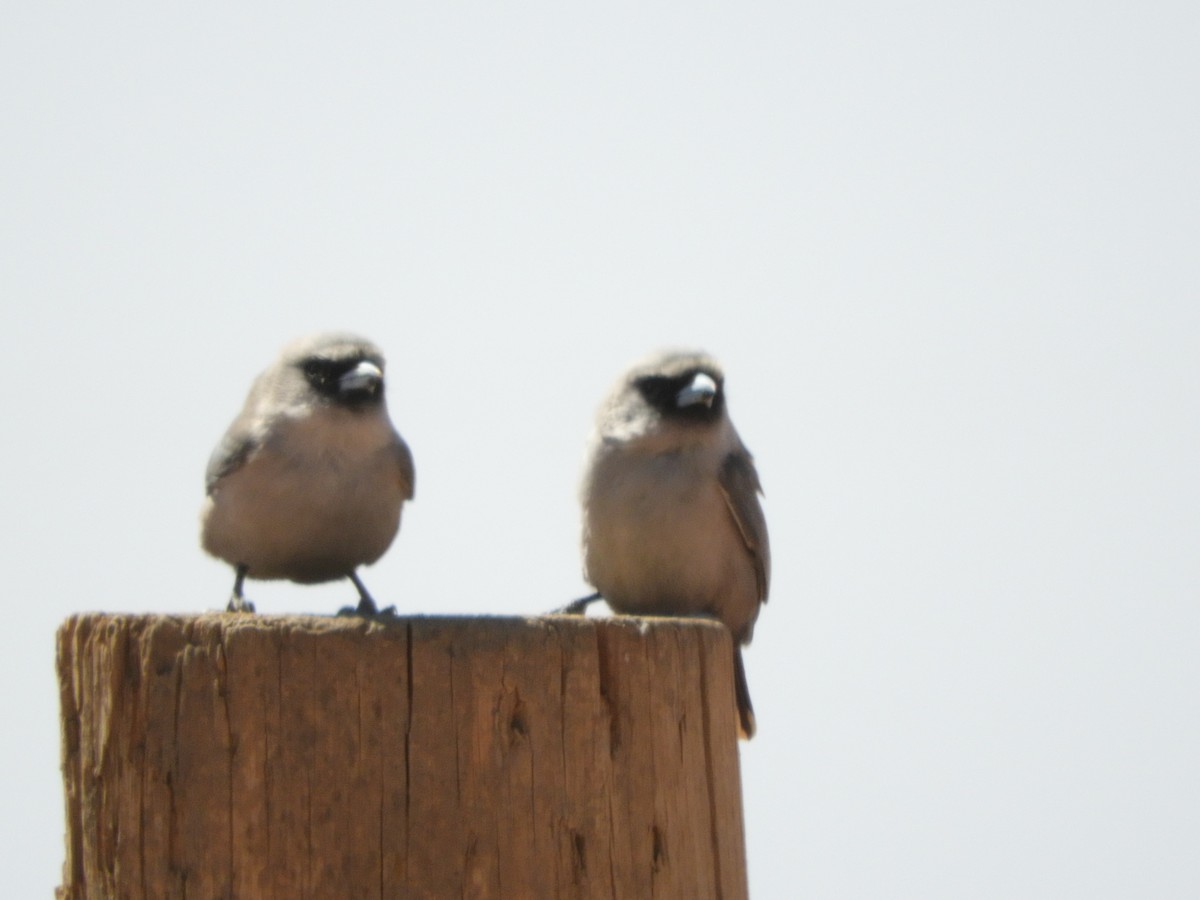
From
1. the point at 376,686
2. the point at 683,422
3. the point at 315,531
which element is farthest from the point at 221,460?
the point at 376,686

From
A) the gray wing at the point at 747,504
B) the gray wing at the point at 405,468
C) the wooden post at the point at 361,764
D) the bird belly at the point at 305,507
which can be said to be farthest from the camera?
the gray wing at the point at 747,504

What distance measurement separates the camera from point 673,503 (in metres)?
6.99

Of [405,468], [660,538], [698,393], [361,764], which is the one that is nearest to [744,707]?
[660,538]

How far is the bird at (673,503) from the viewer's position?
698cm

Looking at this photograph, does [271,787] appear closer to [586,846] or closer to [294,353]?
[586,846]

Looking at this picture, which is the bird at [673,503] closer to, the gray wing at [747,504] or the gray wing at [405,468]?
the gray wing at [747,504]

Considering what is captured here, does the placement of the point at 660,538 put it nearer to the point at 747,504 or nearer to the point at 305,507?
the point at 747,504

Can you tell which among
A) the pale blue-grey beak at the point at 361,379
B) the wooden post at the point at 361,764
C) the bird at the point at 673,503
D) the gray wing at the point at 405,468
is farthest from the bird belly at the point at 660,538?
the wooden post at the point at 361,764

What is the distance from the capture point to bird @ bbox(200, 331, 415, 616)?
6.48 metres

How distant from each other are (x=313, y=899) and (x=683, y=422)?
3862 millimetres

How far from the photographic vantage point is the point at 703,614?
7.18 meters

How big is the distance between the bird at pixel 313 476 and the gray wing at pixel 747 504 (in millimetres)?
1545

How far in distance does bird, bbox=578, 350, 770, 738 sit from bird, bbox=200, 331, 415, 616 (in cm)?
99

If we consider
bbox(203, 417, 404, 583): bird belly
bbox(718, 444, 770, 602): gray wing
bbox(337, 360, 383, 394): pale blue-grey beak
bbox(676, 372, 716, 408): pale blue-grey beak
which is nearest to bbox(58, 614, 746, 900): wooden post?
bbox(203, 417, 404, 583): bird belly
